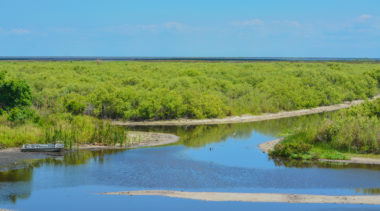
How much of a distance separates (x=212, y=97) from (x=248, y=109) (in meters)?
6.58

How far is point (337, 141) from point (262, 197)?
15644mm

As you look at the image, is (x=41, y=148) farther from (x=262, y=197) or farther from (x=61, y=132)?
(x=262, y=197)

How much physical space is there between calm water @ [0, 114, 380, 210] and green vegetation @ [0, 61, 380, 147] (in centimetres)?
574

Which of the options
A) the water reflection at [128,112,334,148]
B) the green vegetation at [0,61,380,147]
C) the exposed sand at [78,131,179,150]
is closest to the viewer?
the exposed sand at [78,131,179,150]

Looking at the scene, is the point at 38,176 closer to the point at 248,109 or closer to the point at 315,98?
the point at 248,109

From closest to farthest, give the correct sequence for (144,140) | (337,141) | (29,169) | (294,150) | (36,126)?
1. (29,169)
2. (294,150)
3. (337,141)
4. (36,126)
5. (144,140)

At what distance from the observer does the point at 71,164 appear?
38.8 meters

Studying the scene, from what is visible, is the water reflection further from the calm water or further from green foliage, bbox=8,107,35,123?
green foliage, bbox=8,107,35,123

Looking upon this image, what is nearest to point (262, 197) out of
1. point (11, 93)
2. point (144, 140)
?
point (144, 140)

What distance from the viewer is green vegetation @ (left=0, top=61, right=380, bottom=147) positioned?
47.5 m

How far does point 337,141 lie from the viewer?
1684 inches

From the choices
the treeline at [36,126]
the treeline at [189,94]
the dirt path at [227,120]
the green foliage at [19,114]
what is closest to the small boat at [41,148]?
the treeline at [36,126]

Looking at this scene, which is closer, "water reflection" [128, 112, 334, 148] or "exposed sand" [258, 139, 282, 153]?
"exposed sand" [258, 139, 282, 153]

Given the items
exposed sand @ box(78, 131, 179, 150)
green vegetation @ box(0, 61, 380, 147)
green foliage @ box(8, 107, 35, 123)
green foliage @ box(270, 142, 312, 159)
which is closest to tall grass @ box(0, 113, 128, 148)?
green vegetation @ box(0, 61, 380, 147)
